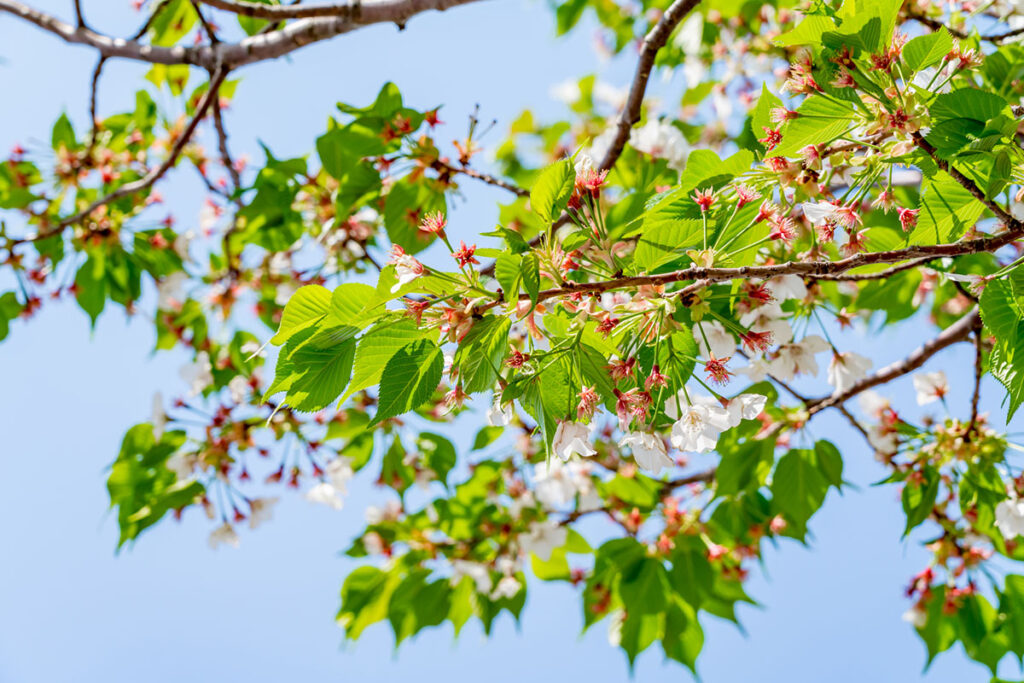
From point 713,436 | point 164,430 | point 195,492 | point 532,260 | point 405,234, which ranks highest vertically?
point 405,234

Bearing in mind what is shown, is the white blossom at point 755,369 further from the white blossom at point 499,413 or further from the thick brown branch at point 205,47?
the thick brown branch at point 205,47

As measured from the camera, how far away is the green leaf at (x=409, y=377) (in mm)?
1253

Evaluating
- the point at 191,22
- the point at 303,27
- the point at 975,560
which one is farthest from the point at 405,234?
the point at 975,560

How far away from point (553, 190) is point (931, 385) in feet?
6.36

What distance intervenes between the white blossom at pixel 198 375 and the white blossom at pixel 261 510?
1.75 feet

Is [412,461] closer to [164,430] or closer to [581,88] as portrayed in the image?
[164,430]

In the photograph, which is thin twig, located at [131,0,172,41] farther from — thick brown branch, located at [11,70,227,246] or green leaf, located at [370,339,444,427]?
green leaf, located at [370,339,444,427]

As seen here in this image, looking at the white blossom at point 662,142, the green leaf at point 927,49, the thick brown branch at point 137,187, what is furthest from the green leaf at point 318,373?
the thick brown branch at point 137,187

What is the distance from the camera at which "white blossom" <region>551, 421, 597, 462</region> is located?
4.30 ft

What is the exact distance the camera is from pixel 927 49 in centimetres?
131

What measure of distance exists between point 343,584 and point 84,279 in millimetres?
1675

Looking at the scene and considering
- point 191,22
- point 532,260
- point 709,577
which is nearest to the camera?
point 532,260

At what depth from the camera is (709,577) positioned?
2861mm

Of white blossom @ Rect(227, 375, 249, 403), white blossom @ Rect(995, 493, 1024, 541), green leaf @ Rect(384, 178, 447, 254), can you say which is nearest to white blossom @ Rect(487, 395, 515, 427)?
green leaf @ Rect(384, 178, 447, 254)
